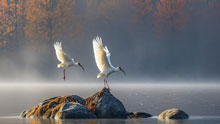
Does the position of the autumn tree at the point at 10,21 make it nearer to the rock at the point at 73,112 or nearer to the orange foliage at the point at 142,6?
the orange foliage at the point at 142,6

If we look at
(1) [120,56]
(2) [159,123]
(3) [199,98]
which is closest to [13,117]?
(2) [159,123]

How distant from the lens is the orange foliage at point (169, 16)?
7100cm

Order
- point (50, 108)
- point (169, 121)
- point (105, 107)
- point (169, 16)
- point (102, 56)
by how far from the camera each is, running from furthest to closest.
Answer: point (169, 16), point (102, 56), point (50, 108), point (105, 107), point (169, 121)

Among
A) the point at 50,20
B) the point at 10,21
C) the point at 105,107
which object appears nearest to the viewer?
the point at 105,107

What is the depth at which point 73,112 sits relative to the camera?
26828mm

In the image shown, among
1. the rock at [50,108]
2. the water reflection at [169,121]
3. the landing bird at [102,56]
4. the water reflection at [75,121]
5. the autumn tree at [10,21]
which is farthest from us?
the autumn tree at [10,21]

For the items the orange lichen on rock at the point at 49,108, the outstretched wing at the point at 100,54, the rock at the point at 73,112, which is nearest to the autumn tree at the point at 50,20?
the outstretched wing at the point at 100,54

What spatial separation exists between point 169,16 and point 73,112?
4579 cm

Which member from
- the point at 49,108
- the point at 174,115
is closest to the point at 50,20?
the point at 49,108

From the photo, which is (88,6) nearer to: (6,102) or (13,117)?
(6,102)

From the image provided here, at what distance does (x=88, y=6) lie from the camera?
3073 inches

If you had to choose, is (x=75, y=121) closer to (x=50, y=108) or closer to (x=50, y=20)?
(x=50, y=108)

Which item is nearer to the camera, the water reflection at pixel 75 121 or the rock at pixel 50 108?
the water reflection at pixel 75 121

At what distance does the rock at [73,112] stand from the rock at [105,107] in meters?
0.67
